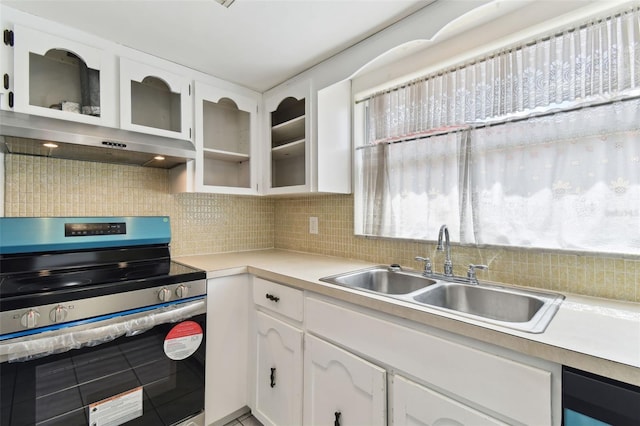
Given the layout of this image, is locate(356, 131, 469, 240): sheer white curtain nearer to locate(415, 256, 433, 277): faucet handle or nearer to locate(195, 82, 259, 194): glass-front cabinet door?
locate(415, 256, 433, 277): faucet handle

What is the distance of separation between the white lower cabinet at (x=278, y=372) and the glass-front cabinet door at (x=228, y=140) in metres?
1.00

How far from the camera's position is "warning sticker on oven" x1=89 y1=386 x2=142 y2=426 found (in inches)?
47.2

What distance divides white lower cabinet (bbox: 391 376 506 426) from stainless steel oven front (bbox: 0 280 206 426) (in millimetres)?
1040

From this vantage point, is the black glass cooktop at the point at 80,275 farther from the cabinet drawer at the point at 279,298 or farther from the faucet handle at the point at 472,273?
the faucet handle at the point at 472,273

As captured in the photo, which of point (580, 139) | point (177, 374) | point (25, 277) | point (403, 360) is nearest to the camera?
point (403, 360)

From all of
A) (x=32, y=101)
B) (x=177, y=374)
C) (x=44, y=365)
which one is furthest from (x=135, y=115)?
(x=177, y=374)

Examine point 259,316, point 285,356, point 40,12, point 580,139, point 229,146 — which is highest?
point 40,12

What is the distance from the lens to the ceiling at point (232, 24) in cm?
129

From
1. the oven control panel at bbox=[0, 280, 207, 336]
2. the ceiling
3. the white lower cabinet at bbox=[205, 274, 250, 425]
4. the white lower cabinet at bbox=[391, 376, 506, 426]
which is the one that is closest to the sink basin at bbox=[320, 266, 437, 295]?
the white lower cabinet at bbox=[391, 376, 506, 426]

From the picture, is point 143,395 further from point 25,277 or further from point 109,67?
point 109,67

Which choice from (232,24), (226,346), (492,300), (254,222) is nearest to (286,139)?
(254,222)

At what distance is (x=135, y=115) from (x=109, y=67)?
259 mm

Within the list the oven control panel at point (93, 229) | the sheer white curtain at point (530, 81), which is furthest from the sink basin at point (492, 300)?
the oven control panel at point (93, 229)

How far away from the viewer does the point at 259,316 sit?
1636mm
